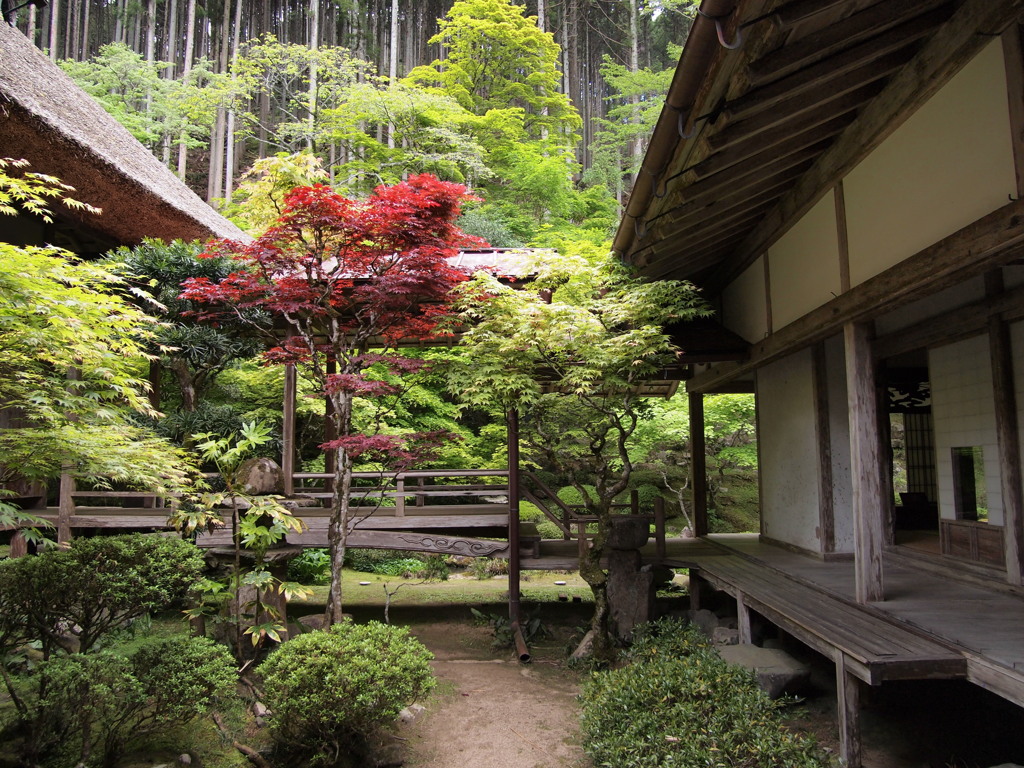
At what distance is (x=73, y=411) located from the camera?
14.3ft

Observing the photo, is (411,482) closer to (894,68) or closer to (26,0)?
(26,0)

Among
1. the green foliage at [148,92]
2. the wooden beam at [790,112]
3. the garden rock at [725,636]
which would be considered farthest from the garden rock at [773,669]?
the green foliage at [148,92]

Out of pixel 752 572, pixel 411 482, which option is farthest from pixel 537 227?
pixel 752 572

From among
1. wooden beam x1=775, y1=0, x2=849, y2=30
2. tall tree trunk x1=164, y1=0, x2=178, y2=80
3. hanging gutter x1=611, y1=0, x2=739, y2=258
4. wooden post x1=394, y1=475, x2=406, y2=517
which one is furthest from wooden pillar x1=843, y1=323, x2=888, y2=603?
tall tree trunk x1=164, y1=0, x2=178, y2=80

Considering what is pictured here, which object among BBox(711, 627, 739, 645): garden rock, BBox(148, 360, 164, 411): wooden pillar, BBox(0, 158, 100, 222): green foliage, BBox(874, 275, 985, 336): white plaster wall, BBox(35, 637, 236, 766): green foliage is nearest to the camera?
BBox(0, 158, 100, 222): green foliage

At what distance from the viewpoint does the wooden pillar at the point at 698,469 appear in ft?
35.0

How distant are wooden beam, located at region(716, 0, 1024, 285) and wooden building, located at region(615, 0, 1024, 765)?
18 mm

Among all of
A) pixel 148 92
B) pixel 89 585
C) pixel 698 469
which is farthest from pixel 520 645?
pixel 148 92

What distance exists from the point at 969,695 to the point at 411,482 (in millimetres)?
9928

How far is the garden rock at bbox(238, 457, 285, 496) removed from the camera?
23.6ft

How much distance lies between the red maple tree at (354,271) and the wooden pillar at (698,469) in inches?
225

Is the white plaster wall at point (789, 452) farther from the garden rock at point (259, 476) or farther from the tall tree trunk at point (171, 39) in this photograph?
the tall tree trunk at point (171, 39)

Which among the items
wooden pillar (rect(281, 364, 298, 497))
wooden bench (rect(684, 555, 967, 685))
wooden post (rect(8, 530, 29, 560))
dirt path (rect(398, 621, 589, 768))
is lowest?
dirt path (rect(398, 621, 589, 768))

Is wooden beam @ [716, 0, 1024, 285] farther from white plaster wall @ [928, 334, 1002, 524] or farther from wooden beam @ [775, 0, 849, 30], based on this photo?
white plaster wall @ [928, 334, 1002, 524]
